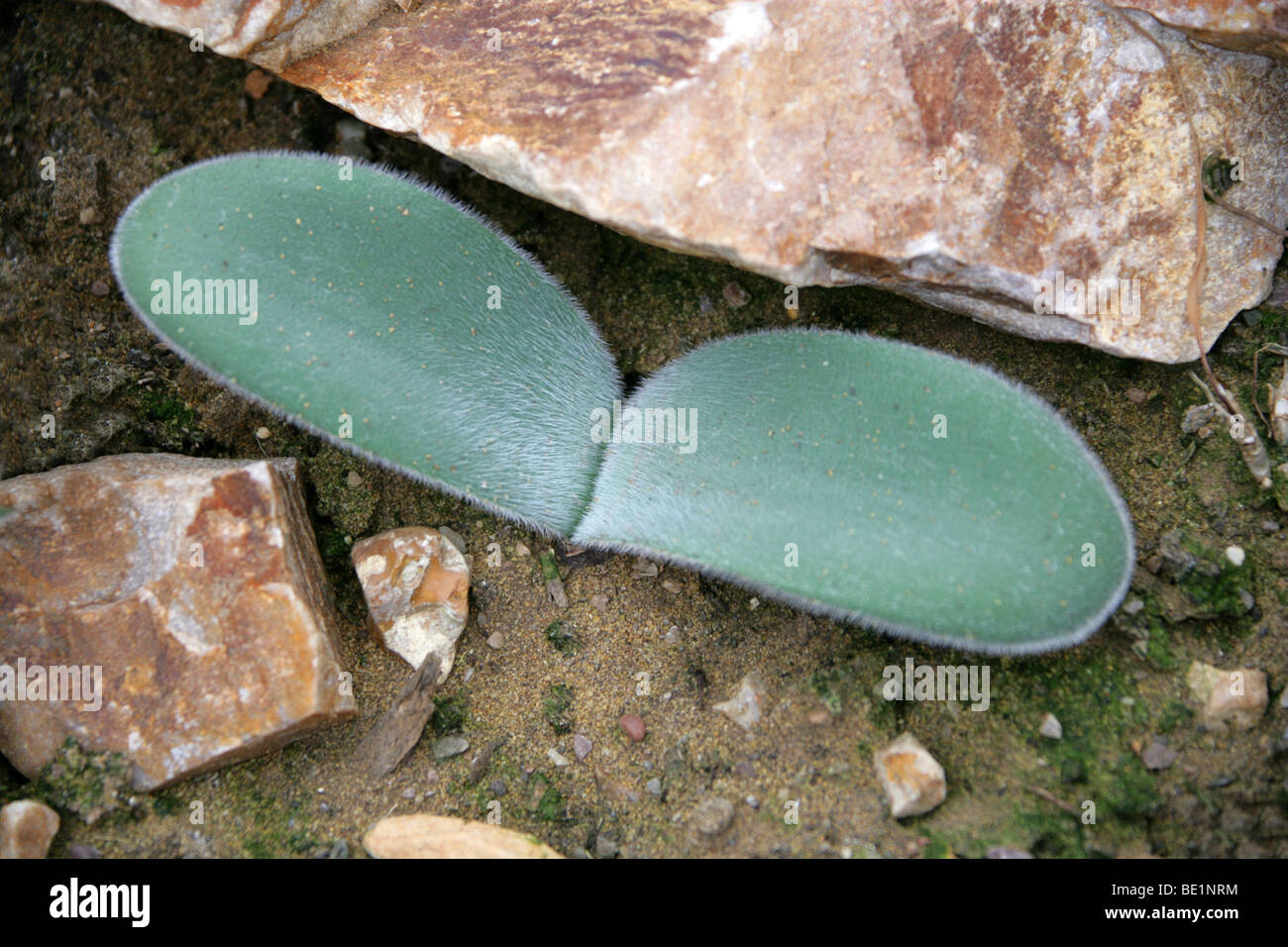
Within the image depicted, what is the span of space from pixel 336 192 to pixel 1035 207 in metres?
1.21

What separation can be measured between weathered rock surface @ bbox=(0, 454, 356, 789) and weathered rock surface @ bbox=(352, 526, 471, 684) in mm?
100

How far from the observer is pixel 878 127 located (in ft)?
5.01

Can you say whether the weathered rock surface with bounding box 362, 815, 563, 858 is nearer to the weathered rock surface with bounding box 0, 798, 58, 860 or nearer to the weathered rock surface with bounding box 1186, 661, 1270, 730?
the weathered rock surface with bounding box 0, 798, 58, 860

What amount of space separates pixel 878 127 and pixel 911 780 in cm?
108

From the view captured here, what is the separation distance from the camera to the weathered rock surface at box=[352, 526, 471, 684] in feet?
5.61

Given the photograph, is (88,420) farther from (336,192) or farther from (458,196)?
(458,196)

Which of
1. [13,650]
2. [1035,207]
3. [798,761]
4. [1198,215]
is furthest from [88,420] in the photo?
[1198,215]

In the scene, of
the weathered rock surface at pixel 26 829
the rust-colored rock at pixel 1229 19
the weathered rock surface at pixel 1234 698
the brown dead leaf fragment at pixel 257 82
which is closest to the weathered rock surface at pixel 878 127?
the rust-colored rock at pixel 1229 19

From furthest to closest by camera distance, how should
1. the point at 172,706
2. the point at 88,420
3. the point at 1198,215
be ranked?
1. the point at 88,420
2. the point at 1198,215
3. the point at 172,706

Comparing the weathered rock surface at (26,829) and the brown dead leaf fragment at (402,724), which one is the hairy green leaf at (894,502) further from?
the weathered rock surface at (26,829)

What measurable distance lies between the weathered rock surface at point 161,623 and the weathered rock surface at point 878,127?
0.78 metres

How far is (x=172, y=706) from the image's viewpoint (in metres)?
1.53

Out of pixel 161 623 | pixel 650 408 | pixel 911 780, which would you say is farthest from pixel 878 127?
pixel 161 623

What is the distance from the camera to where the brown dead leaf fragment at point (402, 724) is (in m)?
1.61
